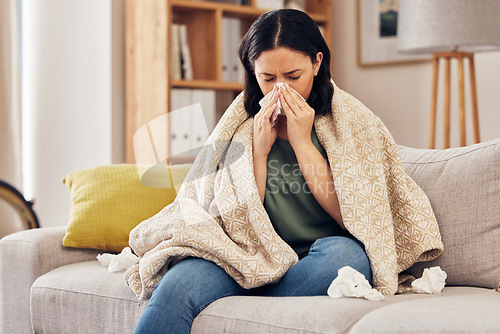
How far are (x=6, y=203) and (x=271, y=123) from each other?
165cm

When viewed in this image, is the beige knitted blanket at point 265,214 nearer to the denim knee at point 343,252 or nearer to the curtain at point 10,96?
the denim knee at point 343,252

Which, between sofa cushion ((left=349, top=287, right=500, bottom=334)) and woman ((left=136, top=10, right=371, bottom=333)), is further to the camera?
woman ((left=136, top=10, right=371, bottom=333))

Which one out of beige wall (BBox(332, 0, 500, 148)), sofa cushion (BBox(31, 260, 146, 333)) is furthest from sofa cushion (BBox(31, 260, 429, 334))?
beige wall (BBox(332, 0, 500, 148))

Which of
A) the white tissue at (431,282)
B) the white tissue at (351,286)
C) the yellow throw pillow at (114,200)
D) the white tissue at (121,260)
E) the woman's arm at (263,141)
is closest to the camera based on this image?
the white tissue at (351,286)

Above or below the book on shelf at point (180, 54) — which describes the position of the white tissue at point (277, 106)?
below

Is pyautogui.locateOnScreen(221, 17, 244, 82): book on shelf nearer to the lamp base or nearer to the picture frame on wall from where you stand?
the picture frame on wall

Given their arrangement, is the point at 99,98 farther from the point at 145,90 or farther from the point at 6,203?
the point at 6,203

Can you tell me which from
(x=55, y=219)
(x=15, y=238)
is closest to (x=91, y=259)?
(x=15, y=238)

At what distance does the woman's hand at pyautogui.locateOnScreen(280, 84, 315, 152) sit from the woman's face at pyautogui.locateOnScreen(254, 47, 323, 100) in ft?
0.09

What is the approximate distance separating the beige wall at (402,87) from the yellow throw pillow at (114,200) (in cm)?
175

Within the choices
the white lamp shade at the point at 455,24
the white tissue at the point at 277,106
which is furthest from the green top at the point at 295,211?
the white lamp shade at the point at 455,24

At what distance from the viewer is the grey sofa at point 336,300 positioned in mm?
1272

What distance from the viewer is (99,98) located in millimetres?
3336

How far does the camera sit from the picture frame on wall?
349cm
